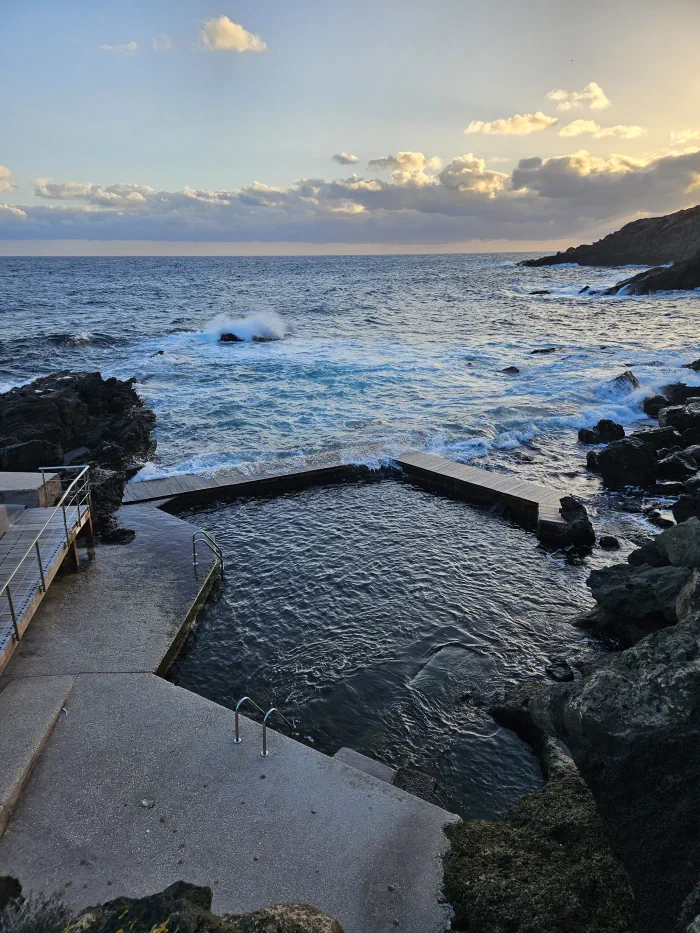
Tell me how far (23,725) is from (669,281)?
80.4 m

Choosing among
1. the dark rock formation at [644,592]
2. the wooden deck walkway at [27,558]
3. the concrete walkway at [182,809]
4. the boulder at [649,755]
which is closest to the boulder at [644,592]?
the dark rock formation at [644,592]

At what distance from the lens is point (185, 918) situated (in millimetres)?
4375

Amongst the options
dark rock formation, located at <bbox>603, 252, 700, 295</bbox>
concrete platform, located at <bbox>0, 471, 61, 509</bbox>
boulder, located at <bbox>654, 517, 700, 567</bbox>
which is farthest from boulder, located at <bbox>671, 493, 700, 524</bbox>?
dark rock formation, located at <bbox>603, 252, 700, 295</bbox>

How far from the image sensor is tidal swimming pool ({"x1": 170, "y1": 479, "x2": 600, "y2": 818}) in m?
8.25

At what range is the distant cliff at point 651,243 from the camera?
3876 inches

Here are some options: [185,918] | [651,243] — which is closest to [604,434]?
[185,918]

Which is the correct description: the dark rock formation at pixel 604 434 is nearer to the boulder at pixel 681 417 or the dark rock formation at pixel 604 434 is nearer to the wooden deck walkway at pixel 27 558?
the boulder at pixel 681 417

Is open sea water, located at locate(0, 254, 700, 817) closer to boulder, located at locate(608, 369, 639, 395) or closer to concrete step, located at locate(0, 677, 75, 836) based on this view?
boulder, located at locate(608, 369, 639, 395)

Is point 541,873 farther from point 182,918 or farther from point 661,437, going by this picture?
point 661,437

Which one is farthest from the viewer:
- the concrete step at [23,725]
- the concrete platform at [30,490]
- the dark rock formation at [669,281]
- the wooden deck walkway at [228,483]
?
the dark rock formation at [669,281]

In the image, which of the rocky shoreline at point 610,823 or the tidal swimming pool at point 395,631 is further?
the tidal swimming pool at point 395,631

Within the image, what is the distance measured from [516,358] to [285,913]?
116 ft

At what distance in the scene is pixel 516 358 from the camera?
121 ft

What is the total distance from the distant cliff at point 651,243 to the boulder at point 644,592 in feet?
310
